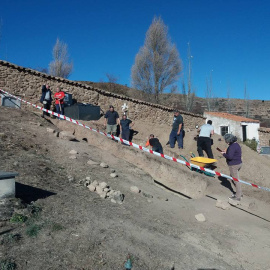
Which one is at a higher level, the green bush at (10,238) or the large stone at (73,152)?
A: the large stone at (73,152)

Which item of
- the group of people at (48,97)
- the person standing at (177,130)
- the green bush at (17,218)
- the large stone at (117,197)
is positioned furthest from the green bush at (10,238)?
the group of people at (48,97)

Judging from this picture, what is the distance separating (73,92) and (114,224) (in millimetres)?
13159

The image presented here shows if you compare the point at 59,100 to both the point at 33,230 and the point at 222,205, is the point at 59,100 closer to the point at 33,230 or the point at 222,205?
the point at 222,205

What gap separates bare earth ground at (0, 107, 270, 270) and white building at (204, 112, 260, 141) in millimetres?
26204

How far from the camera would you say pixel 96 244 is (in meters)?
3.73

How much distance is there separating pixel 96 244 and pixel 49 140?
241 inches

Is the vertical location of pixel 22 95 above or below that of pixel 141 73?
below

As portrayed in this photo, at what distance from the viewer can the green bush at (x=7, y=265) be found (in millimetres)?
2945

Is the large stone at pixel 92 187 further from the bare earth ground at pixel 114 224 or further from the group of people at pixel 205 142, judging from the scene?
the group of people at pixel 205 142

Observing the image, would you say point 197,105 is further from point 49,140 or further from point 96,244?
point 96,244

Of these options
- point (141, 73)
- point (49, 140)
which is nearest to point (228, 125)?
point (141, 73)

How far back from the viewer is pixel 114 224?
4516mm

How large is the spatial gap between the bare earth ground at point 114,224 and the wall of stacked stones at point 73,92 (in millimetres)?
6090

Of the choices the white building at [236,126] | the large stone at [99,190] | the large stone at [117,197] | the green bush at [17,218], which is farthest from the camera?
the white building at [236,126]
